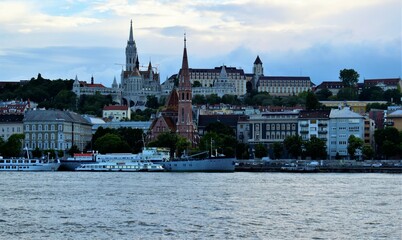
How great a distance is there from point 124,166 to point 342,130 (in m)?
32.2

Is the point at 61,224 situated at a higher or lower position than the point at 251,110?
lower

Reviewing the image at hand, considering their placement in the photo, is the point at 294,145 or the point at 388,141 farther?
the point at 294,145

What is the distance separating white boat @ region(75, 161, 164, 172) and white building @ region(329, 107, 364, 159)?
29.3 meters

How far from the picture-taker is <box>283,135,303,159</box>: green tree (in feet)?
344

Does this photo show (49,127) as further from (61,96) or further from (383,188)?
(383,188)

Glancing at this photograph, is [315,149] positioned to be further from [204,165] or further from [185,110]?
[204,165]

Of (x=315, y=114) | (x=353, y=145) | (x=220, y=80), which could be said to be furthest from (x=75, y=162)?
(x=220, y=80)

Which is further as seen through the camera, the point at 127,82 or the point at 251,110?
the point at 127,82

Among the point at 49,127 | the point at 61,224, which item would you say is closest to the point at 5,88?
the point at 49,127

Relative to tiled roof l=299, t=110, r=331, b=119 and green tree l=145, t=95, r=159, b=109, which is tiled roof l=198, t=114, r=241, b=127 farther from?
green tree l=145, t=95, r=159, b=109

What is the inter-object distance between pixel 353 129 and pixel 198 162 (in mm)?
32476

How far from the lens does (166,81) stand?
19038cm

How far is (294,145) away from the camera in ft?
343

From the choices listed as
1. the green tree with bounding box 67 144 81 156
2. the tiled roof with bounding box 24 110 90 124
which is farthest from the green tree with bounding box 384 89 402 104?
the green tree with bounding box 67 144 81 156
